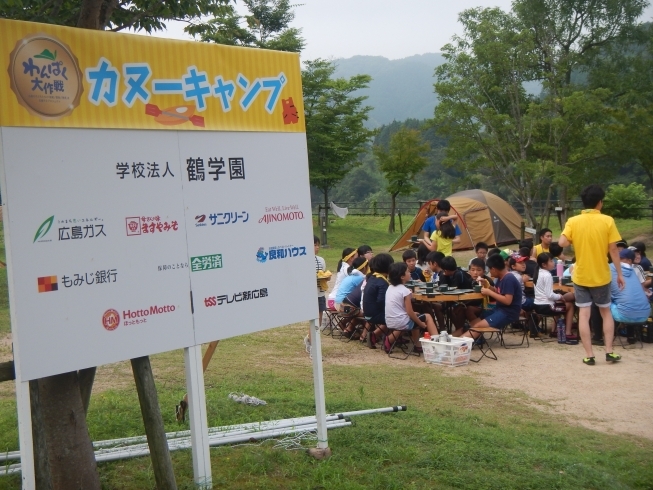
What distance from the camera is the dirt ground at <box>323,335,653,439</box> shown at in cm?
651

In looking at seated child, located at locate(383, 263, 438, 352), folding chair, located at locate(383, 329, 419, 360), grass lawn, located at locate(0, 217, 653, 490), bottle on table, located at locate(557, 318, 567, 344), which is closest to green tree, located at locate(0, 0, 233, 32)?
grass lawn, located at locate(0, 217, 653, 490)

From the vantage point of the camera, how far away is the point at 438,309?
9570 millimetres

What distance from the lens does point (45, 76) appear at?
3.17m

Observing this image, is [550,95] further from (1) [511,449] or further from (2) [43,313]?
(2) [43,313]

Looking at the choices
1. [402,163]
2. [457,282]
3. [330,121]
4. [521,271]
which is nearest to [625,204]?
[402,163]

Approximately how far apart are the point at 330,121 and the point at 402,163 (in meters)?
3.84

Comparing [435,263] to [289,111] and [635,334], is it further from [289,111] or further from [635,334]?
[289,111]

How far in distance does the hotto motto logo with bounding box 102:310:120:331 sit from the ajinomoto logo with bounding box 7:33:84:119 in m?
0.92

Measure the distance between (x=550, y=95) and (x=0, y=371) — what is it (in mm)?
18588

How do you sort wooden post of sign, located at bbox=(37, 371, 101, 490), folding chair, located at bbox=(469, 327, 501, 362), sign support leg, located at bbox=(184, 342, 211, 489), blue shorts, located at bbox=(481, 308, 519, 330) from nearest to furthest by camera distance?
wooden post of sign, located at bbox=(37, 371, 101, 490)
sign support leg, located at bbox=(184, 342, 211, 489)
folding chair, located at bbox=(469, 327, 501, 362)
blue shorts, located at bbox=(481, 308, 519, 330)

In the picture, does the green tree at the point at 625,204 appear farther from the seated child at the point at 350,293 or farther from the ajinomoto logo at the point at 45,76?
the ajinomoto logo at the point at 45,76

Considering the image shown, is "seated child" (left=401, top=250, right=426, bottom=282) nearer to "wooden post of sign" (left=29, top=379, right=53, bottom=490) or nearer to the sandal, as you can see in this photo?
the sandal

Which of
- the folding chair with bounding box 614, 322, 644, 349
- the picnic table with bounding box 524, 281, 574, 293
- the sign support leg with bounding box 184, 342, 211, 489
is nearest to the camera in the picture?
the sign support leg with bounding box 184, 342, 211, 489

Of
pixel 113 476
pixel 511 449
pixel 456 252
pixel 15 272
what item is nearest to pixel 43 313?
pixel 15 272
